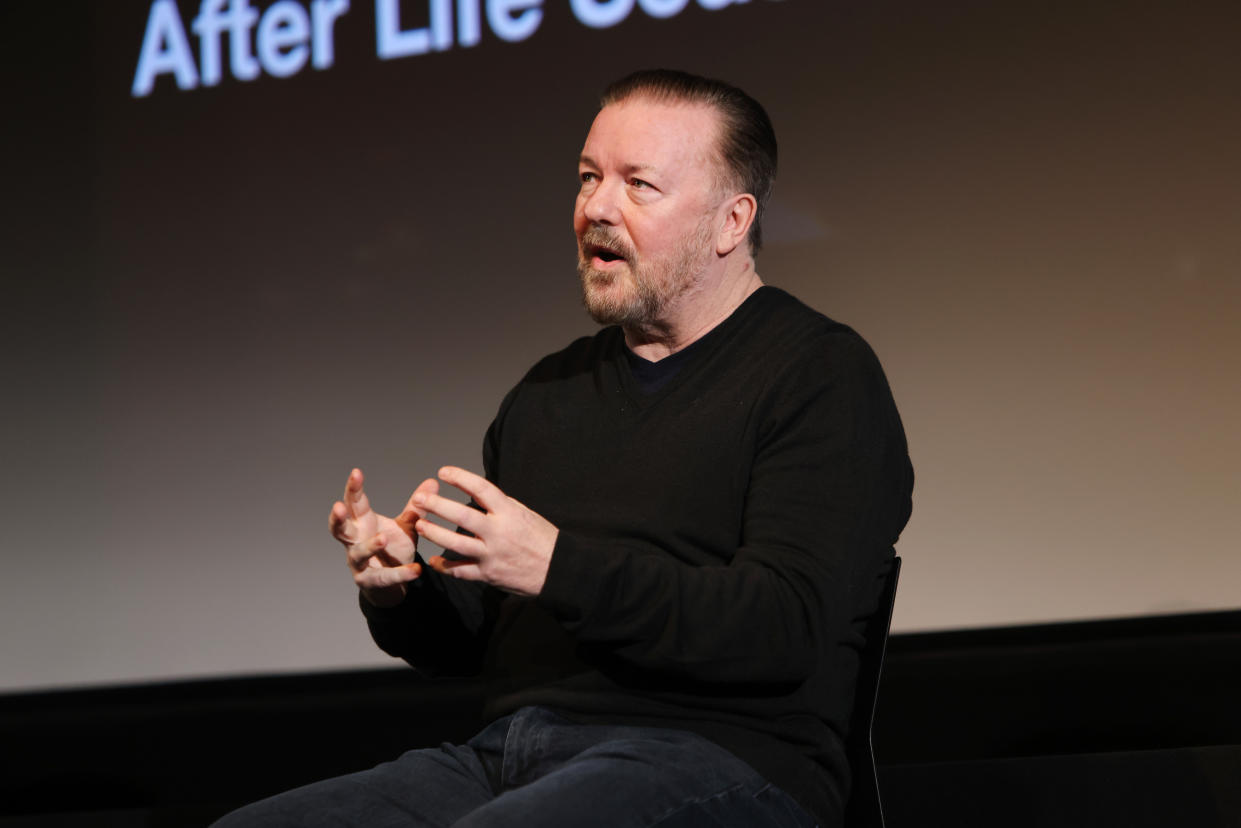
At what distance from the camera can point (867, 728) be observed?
135cm

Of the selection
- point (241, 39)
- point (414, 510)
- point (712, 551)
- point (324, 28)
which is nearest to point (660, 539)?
point (712, 551)

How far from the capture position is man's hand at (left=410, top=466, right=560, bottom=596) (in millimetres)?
1107

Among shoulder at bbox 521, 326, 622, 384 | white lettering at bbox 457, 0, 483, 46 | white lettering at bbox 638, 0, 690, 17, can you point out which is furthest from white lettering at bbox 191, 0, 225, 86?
shoulder at bbox 521, 326, 622, 384

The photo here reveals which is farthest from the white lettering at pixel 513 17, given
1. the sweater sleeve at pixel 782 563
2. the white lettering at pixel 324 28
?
the sweater sleeve at pixel 782 563

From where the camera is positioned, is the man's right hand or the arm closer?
the arm

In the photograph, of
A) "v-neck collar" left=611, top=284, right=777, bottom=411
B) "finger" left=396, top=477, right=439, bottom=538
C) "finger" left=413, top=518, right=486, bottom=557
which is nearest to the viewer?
"finger" left=413, top=518, right=486, bottom=557

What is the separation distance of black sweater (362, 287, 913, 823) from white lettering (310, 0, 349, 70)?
1.87 metres

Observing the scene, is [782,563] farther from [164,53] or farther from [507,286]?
[164,53]

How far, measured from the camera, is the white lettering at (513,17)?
2887mm

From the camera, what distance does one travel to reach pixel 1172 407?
2.44m

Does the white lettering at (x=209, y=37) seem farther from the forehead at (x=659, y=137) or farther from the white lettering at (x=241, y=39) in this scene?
the forehead at (x=659, y=137)

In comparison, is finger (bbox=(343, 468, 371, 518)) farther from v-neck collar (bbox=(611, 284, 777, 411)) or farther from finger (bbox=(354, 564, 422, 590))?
v-neck collar (bbox=(611, 284, 777, 411))

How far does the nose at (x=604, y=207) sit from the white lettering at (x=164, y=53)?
6.93 ft

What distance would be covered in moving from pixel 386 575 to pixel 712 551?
367mm
